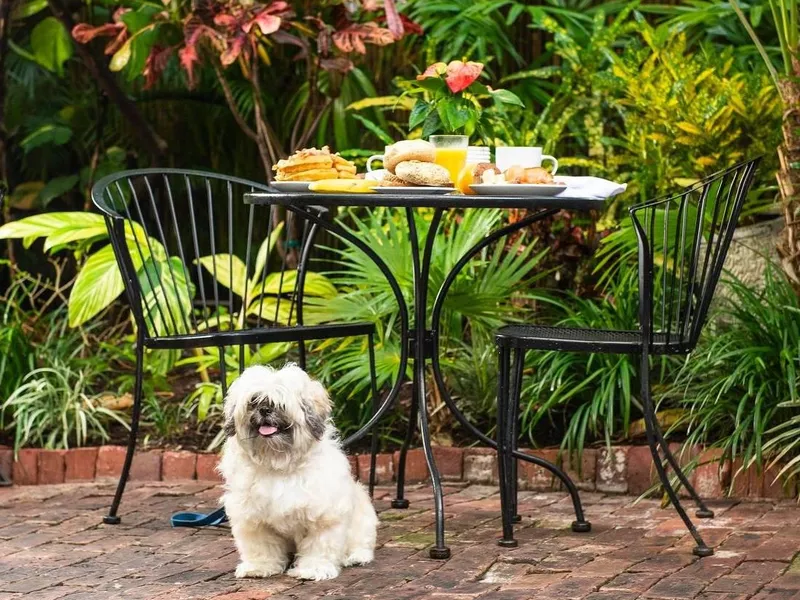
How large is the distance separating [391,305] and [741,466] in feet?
5.44

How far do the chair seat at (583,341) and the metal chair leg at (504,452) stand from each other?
10cm

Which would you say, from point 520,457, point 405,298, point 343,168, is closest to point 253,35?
point 405,298

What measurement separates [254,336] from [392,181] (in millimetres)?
714

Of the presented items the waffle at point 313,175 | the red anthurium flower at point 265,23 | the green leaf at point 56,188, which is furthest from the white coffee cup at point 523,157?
the green leaf at point 56,188

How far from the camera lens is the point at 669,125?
20.8 feet

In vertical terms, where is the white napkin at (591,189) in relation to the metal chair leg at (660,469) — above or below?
above

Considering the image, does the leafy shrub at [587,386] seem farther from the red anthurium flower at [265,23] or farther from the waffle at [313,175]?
the red anthurium flower at [265,23]

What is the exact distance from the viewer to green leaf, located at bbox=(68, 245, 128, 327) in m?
6.10

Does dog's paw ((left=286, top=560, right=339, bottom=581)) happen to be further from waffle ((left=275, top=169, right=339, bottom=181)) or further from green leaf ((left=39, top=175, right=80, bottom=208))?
green leaf ((left=39, top=175, right=80, bottom=208))

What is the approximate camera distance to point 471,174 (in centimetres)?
445

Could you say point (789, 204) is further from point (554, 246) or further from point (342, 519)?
point (342, 519)

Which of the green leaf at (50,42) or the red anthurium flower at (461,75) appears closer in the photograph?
the red anthurium flower at (461,75)

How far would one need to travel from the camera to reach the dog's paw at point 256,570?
4.05 metres

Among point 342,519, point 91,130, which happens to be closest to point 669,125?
point 342,519
